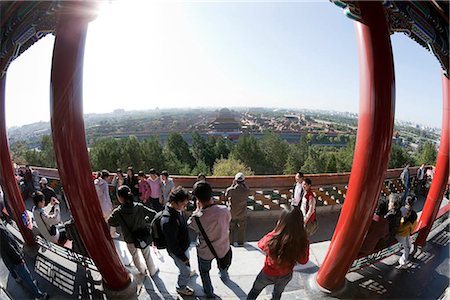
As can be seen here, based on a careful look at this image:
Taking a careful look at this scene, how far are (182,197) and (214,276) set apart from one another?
1376 mm

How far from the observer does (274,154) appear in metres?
48.5

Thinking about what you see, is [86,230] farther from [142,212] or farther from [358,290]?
[358,290]

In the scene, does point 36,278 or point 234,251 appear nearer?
point 36,278

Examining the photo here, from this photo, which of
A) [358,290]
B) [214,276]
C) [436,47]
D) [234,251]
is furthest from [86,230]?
[436,47]

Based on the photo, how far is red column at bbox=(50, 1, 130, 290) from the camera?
2596 millimetres

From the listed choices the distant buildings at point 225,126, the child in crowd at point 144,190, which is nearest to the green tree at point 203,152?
the child in crowd at point 144,190

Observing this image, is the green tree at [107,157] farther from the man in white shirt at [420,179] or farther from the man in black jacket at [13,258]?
the man in white shirt at [420,179]

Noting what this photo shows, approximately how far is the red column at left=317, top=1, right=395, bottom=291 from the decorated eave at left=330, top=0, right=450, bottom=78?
0.53 ft

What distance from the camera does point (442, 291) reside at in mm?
3338

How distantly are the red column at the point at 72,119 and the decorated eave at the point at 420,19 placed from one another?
2.71 m

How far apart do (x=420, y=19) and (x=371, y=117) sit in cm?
140

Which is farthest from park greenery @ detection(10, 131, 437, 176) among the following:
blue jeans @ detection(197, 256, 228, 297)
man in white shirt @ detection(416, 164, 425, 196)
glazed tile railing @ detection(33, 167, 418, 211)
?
blue jeans @ detection(197, 256, 228, 297)

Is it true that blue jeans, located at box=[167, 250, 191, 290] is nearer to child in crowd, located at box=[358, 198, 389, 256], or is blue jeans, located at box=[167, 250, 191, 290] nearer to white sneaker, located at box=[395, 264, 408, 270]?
child in crowd, located at box=[358, 198, 389, 256]

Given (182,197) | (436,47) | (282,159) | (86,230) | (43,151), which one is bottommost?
(282,159)
